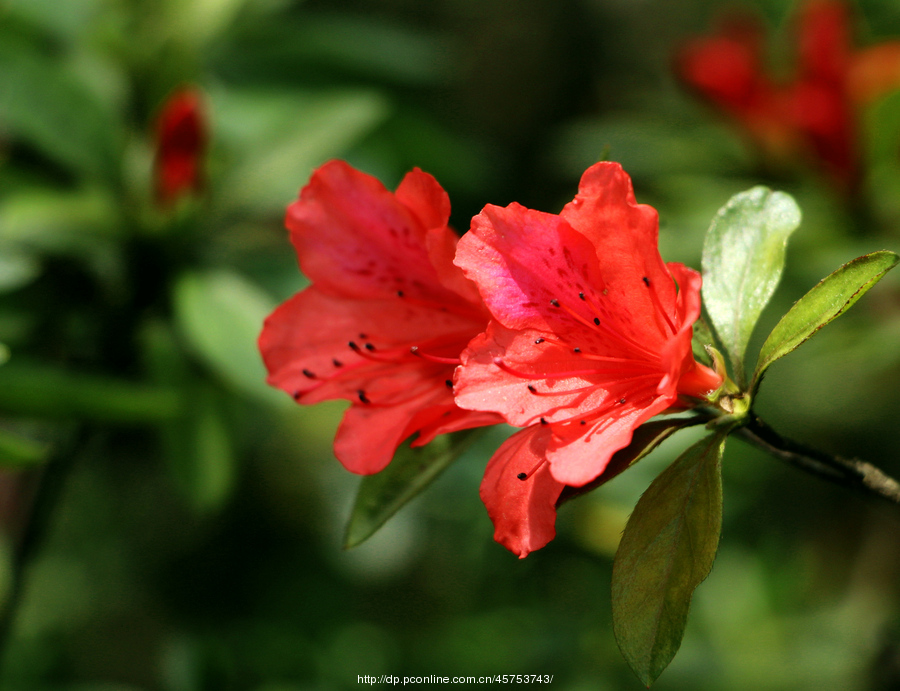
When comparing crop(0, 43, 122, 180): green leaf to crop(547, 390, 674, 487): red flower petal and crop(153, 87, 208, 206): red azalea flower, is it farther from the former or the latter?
crop(547, 390, 674, 487): red flower petal

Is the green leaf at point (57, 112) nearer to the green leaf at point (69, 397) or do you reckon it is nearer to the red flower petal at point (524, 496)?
the green leaf at point (69, 397)

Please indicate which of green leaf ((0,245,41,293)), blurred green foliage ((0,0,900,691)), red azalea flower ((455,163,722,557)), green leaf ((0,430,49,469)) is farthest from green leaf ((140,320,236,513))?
red azalea flower ((455,163,722,557))

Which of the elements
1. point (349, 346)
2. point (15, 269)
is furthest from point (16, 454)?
point (15, 269)

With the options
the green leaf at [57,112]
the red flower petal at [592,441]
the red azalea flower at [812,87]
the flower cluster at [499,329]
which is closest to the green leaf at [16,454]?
the flower cluster at [499,329]

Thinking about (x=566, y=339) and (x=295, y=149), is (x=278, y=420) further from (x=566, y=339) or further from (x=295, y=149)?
(x=566, y=339)

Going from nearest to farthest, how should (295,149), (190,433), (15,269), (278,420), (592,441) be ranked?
1. (592,441)
2. (15,269)
3. (190,433)
4. (295,149)
5. (278,420)

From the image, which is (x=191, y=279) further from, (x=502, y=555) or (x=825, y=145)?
(x=825, y=145)

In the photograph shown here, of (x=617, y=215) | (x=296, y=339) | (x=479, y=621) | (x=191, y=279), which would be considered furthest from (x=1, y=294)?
(x=479, y=621)

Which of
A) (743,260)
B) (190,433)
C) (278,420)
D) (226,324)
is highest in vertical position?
(743,260)
